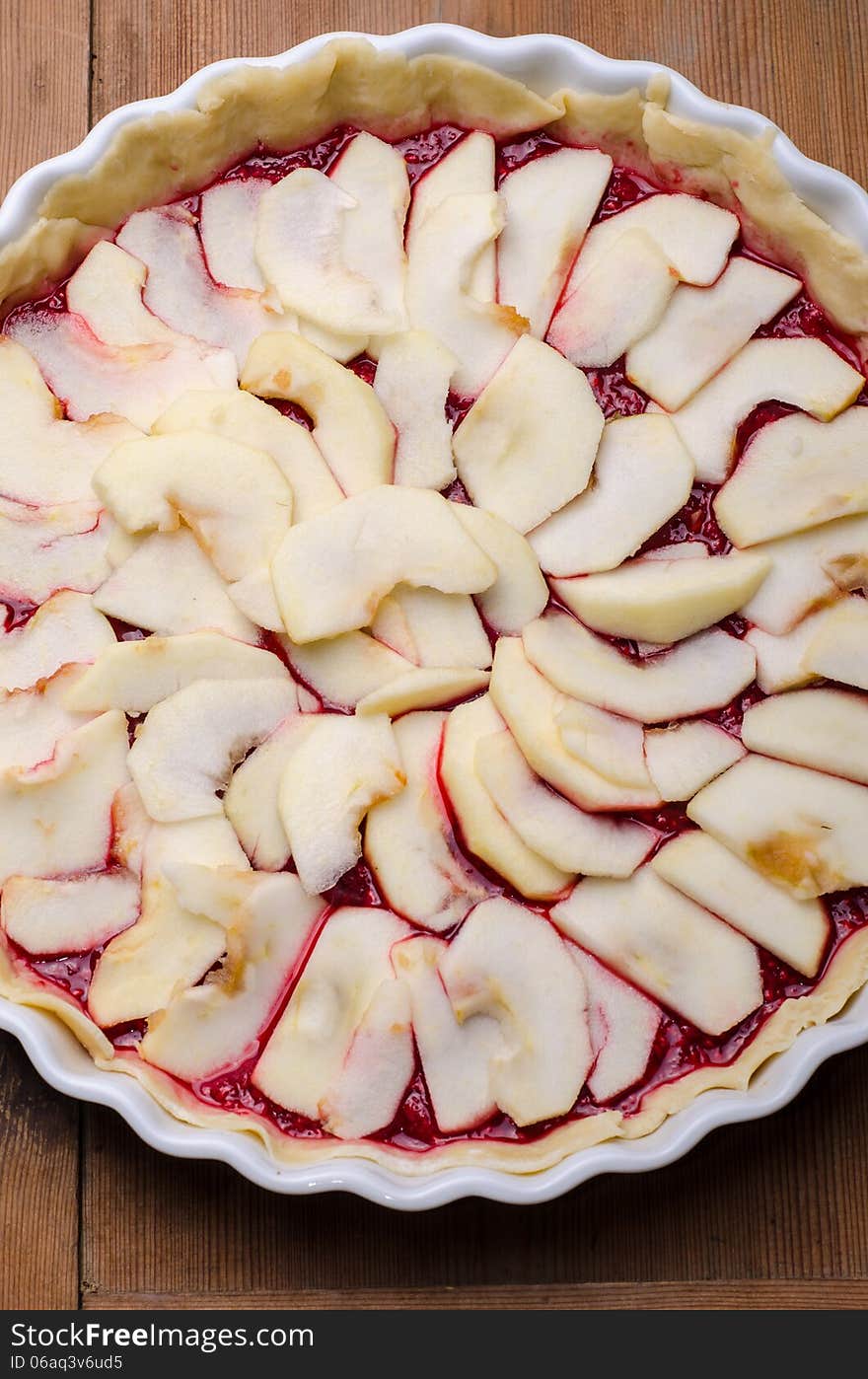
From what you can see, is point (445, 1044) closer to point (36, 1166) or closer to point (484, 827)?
point (484, 827)

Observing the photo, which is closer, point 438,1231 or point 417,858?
point 417,858

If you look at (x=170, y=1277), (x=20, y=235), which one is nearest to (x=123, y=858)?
(x=170, y=1277)

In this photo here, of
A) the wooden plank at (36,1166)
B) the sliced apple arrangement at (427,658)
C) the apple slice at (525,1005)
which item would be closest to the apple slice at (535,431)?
the sliced apple arrangement at (427,658)

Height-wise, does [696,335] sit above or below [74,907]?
above

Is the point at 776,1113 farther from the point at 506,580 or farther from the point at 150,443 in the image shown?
the point at 150,443

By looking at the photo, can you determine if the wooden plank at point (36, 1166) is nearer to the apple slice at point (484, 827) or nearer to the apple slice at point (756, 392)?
the apple slice at point (484, 827)

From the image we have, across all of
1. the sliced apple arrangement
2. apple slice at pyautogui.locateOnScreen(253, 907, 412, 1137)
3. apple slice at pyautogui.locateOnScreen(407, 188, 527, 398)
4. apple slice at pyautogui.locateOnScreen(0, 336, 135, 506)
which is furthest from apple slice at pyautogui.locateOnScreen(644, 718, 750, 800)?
apple slice at pyautogui.locateOnScreen(0, 336, 135, 506)

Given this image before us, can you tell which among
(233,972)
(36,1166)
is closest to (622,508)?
(233,972)
